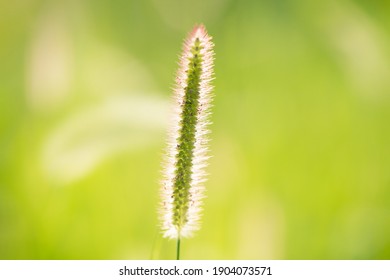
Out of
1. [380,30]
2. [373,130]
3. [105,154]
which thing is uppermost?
[380,30]

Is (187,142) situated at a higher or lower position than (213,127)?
lower

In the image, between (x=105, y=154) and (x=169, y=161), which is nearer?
(x=169, y=161)

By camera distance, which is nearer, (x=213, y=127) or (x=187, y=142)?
(x=187, y=142)

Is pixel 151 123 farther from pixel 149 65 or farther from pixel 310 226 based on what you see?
pixel 310 226
